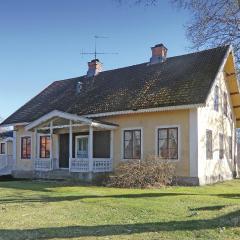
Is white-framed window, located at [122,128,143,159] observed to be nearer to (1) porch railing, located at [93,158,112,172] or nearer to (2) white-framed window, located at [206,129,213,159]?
(1) porch railing, located at [93,158,112,172]

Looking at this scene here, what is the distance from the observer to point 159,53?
90.4 feet

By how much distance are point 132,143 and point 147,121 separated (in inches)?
62.4

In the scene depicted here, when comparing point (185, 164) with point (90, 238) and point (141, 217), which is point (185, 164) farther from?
point (90, 238)

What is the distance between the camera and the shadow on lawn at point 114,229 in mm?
8734

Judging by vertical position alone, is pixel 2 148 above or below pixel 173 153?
above

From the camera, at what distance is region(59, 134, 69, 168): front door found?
27.4 metres

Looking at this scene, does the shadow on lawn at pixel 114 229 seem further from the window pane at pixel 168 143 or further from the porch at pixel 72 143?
the porch at pixel 72 143

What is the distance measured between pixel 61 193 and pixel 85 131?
949 centimetres

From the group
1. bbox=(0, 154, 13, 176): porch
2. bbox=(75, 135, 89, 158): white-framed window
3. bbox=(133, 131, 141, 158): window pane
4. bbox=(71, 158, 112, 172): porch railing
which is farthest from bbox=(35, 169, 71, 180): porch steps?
bbox=(0, 154, 13, 176): porch

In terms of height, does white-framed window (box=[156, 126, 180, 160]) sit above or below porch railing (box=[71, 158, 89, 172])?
above

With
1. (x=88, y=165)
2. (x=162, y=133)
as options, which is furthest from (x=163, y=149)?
(x=88, y=165)

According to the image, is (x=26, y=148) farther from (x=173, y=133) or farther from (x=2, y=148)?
(x=173, y=133)

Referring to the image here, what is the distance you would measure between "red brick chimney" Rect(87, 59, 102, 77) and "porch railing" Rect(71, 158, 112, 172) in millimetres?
9497

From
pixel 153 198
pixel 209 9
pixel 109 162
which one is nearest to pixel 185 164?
pixel 109 162
